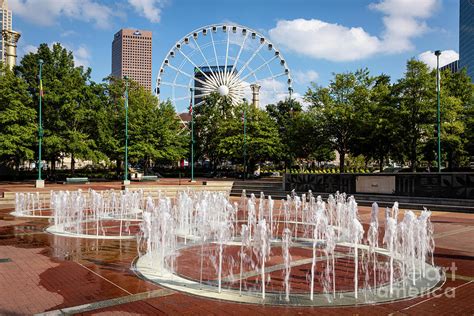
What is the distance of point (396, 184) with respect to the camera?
72.3 feet

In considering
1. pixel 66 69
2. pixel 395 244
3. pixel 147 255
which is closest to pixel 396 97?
pixel 395 244

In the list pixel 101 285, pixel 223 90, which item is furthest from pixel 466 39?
pixel 101 285

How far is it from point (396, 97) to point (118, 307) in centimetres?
2863

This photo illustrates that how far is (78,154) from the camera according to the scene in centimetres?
3475

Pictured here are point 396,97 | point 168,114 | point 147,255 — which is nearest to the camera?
point 147,255

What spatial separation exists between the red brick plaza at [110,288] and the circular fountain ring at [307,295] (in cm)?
16

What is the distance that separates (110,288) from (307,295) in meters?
3.27

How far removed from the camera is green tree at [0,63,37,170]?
3117 cm

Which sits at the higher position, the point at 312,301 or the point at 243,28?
the point at 243,28

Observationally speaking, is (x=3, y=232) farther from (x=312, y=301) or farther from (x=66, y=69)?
(x=66, y=69)

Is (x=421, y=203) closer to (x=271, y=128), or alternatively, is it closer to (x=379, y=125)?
(x=379, y=125)

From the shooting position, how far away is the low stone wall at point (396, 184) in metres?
19.6

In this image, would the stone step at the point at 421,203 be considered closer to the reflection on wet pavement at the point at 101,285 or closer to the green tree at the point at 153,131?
the reflection on wet pavement at the point at 101,285

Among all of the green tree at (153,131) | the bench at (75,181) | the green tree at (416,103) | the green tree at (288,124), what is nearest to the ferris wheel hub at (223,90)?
the green tree at (288,124)
